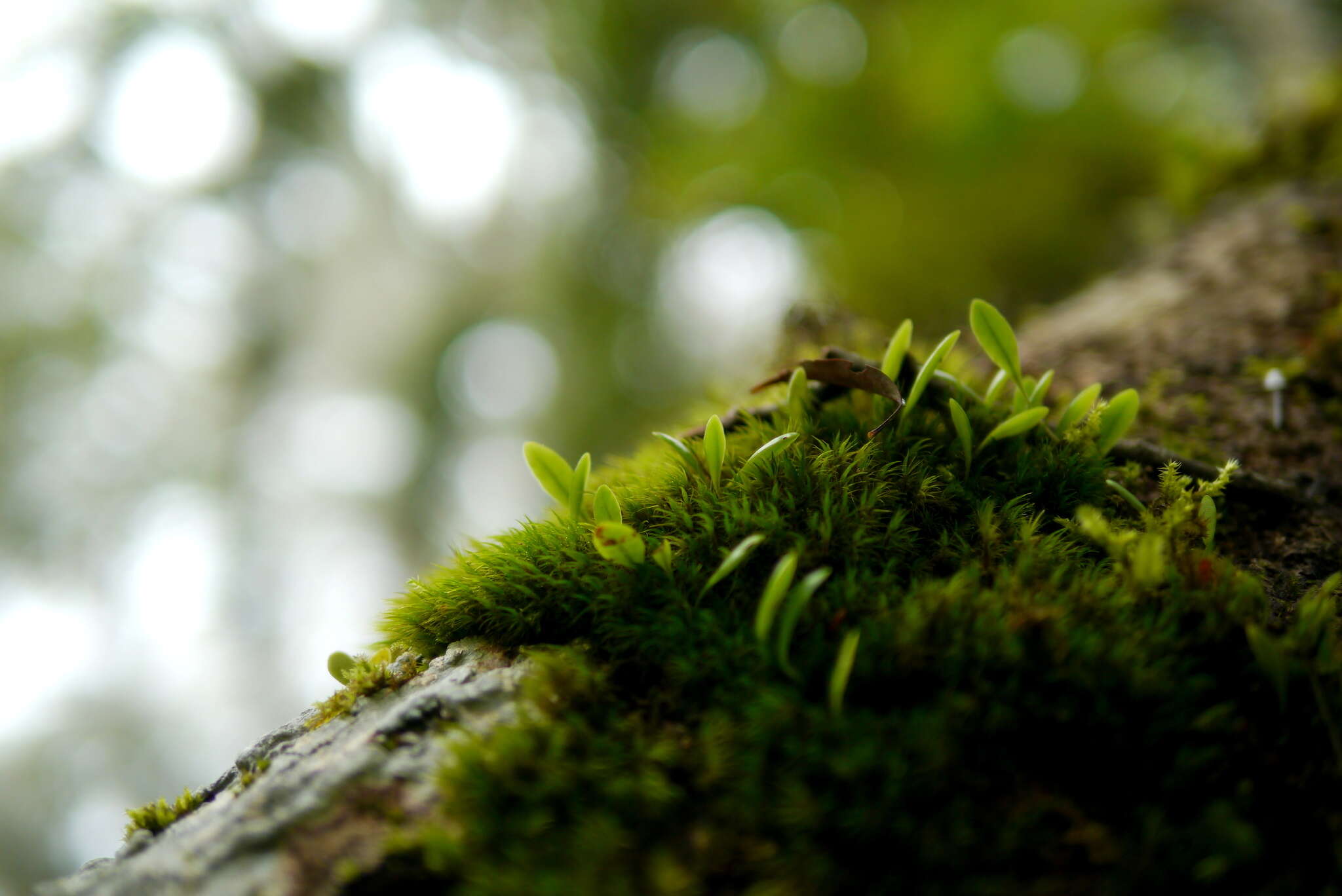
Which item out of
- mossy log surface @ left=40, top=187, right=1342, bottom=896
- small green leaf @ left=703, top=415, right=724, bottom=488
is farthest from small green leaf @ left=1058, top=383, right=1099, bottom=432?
small green leaf @ left=703, top=415, right=724, bottom=488

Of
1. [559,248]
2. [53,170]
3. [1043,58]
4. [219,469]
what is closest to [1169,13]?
[1043,58]

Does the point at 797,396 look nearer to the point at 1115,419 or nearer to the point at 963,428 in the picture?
the point at 963,428

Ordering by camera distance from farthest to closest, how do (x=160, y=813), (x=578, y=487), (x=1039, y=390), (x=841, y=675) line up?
(x=1039, y=390) < (x=578, y=487) < (x=160, y=813) < (x=841, y=675)

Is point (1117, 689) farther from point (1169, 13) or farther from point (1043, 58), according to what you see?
point (1169, 13)

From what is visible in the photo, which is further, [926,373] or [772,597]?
[926,373]

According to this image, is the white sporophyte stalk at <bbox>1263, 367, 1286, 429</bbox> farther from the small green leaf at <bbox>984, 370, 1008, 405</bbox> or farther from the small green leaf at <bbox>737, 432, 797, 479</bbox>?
the small green leaf at <bbox>737, 432, 797, 479</bbox>

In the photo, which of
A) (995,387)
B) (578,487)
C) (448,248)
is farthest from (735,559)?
(448,248)
